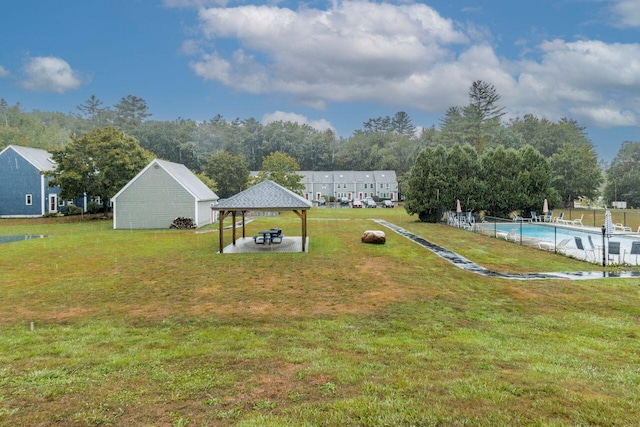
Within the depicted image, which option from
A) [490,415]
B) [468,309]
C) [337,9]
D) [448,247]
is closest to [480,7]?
[337,9]

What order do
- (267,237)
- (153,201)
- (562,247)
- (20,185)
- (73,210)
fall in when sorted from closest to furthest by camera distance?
1. (562,247)
2. (267,237)
3. (153,201)
4. (20,185)
5. (73,210)

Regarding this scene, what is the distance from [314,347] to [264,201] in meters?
11.4

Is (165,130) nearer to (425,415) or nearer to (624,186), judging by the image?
(624,186)

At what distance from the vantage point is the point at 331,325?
273 inches

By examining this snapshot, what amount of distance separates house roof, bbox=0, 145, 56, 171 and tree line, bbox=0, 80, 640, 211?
12951 mm

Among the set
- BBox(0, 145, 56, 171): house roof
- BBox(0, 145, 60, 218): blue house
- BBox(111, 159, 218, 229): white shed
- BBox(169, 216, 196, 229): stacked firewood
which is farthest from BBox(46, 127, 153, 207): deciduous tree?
BBox(169, 216, 196, 229): stacked firewood

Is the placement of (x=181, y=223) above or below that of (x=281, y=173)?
below

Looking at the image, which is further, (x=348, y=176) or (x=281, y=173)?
(x=348, y=176)

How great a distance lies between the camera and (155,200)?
92.9ft

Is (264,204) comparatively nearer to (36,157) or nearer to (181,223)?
(181,223)

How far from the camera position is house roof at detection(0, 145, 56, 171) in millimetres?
36531

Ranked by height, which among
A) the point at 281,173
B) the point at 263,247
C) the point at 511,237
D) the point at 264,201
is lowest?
the point at 263,247

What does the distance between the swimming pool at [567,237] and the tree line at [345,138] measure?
73.1ft

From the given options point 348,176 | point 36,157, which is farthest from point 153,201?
point 348,176
